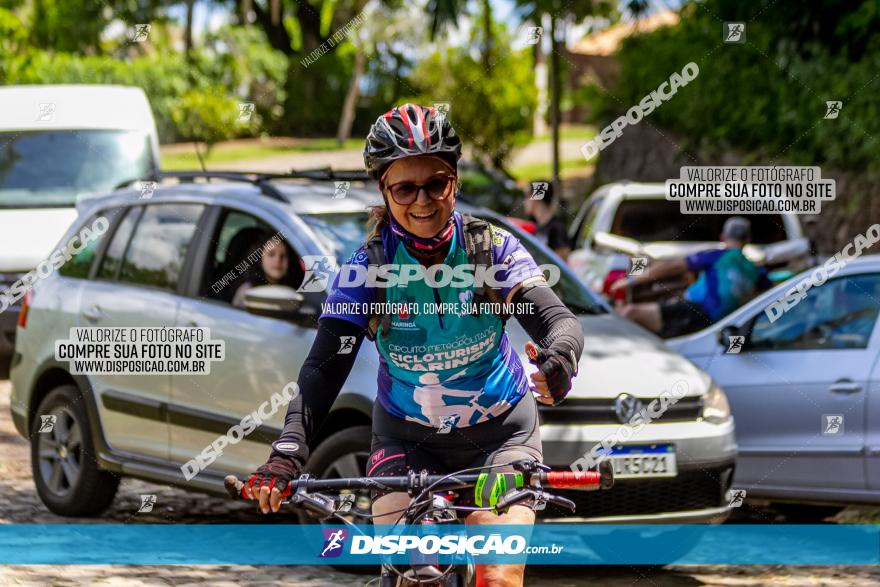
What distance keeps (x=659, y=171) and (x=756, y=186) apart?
1100 centimetres

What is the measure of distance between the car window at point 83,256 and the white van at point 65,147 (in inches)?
205

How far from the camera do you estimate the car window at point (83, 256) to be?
8531 mm

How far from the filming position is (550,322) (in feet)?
12.3

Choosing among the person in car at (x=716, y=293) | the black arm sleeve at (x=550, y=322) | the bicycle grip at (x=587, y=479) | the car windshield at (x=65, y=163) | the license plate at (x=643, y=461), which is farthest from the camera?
the car windshield at (x=65, y=163)

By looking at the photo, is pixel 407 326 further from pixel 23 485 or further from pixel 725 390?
pixel 23 485

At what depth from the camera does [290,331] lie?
23.0 ft

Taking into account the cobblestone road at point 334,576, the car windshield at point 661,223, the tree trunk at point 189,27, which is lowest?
the cobblestone road at point 334,576

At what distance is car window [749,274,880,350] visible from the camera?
311 inches

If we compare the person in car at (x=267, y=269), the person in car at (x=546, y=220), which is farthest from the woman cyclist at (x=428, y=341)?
the person in car at (x=546, y=220)

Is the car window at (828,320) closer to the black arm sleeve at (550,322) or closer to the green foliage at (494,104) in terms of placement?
the black arm sleeve at (550,322)

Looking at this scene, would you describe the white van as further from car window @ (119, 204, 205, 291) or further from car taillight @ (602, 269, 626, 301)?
car window @ (119, 204, 205, 291)

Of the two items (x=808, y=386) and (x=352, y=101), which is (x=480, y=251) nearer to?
(x=808, y=386)

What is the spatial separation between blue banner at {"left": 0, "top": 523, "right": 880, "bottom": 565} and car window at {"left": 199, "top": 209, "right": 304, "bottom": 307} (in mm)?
1283

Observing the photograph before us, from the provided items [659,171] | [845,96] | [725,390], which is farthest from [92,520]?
[659,171]
